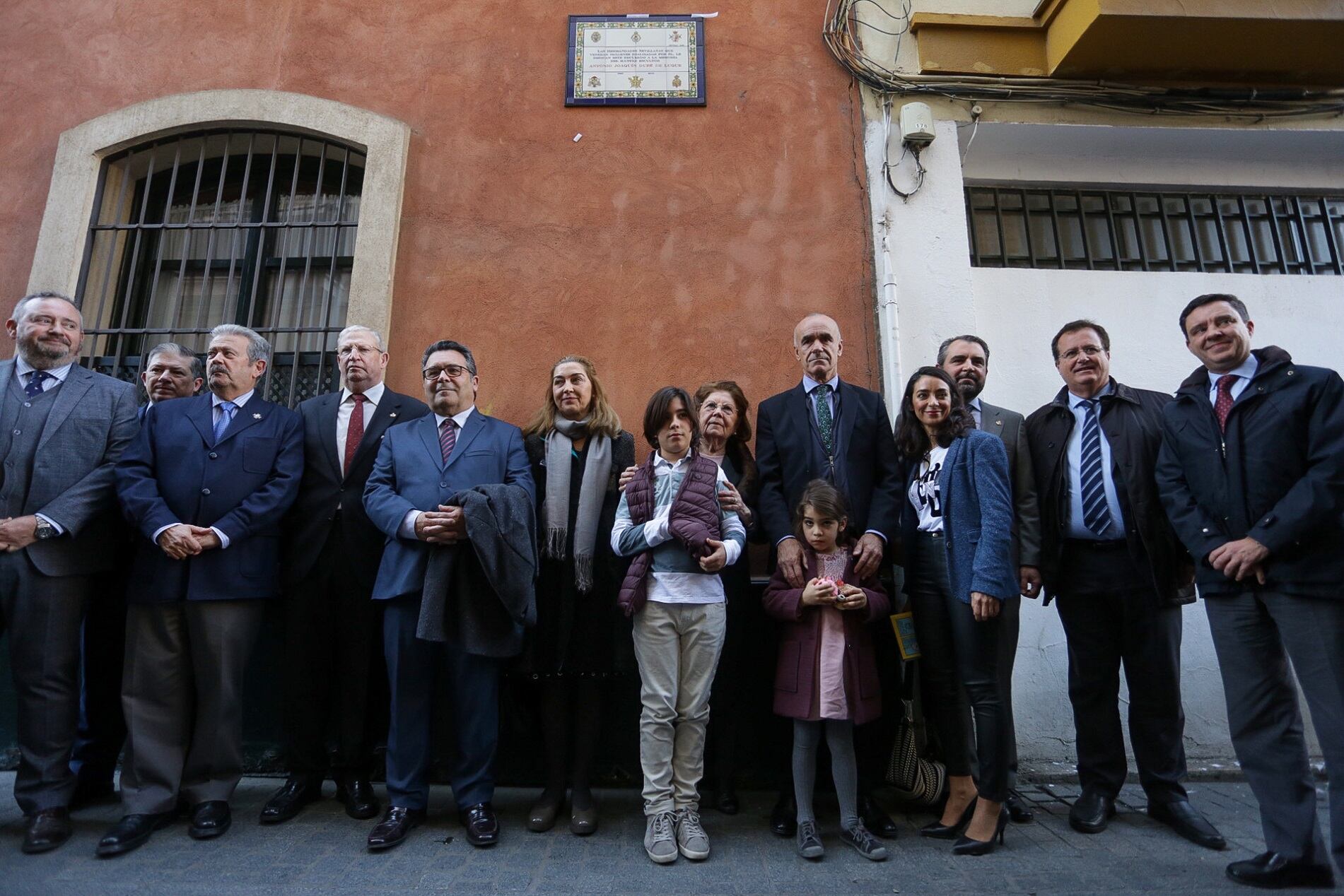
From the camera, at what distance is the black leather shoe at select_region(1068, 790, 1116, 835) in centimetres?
331

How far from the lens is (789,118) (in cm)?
499

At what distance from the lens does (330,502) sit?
11.9 ft

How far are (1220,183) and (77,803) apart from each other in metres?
7.52

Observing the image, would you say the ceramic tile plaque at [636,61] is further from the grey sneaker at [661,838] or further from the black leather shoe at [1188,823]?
the black leather shoe at [1188,823]

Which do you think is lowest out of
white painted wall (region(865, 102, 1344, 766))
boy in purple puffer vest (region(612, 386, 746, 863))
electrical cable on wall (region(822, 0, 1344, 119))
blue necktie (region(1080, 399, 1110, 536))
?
boy in purple puffer vest (region(612, 386, 746, 863))

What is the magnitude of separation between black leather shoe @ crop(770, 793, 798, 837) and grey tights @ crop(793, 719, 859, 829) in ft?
0.56

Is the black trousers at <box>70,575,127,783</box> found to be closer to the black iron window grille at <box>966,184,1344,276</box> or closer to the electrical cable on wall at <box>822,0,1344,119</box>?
the electrical cable on wall at <box>822,0,1344,119</box>

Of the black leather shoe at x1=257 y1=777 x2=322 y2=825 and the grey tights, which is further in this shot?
the black leather shoe at x1=257 y1=777 x2=322 y2=825

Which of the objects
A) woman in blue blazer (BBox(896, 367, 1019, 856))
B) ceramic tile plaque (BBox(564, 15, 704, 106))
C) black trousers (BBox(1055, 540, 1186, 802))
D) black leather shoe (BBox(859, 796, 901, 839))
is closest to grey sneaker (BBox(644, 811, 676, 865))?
black leather shoe (BBox(859, 796, 901, 839))

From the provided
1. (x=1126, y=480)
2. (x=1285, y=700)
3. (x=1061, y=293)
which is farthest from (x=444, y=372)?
(x=1061, y=293)

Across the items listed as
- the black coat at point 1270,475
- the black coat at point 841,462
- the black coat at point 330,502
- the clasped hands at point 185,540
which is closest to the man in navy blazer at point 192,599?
the clasped hands at point 185,540

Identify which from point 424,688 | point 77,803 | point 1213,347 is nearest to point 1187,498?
point 1213,347

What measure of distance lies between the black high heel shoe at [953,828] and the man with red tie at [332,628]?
2363 mm

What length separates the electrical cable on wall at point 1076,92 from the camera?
5035 millimetres
